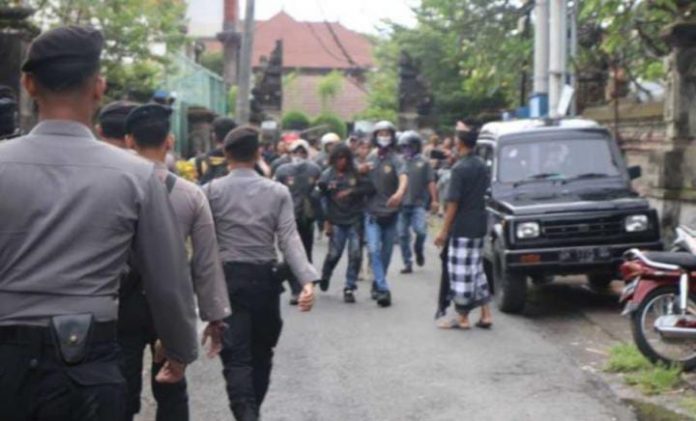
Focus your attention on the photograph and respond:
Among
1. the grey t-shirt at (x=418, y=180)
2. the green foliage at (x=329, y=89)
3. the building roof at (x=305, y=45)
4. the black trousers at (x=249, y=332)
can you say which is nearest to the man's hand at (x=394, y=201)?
the grey t-shirt at (x=418, y=180)

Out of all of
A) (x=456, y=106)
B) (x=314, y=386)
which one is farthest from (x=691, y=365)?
(x=456, y=106)

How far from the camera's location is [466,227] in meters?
12.3

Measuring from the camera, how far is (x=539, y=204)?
44.1 feet

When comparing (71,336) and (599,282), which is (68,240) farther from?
(599,282)

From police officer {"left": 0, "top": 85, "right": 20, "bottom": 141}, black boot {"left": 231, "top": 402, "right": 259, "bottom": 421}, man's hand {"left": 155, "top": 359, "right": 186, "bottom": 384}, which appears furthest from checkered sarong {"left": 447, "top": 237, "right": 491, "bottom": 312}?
man's hand {"left": 155, "top": 359, "right": 186, "bottom": 384}

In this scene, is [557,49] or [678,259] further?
[557,49]

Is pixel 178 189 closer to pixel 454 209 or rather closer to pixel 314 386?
pixel 314 386

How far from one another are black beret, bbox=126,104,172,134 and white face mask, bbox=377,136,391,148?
8.84 metres

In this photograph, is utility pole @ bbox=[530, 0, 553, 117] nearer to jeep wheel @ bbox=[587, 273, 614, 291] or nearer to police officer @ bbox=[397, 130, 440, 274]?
police officer @ bbox=[397, 130, 440, 274]

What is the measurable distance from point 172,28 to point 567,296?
12.7 m

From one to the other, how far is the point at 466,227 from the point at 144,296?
6.95 meters

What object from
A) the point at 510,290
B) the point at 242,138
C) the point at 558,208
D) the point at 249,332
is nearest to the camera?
the point at 249,332

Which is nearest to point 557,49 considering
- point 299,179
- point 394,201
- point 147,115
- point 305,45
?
point 394,201

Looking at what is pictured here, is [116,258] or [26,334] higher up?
[116,258]
